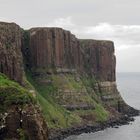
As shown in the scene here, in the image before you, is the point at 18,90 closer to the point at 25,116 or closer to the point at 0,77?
the point at 25,116

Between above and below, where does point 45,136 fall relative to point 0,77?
below

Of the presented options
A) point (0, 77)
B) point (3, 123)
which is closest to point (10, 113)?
point (3, 123)

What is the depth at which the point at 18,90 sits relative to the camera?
144 meters

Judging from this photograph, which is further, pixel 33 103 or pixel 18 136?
pixel 33 103

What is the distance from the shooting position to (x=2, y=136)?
130750 millimetres

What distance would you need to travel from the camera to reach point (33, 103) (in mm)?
139250

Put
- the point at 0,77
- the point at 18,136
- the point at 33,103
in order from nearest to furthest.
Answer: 1. the point at 18,136
2. the point at 33,103
3. the point at 0,77

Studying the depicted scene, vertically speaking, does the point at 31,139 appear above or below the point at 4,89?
below

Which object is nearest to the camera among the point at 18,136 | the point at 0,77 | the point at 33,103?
the point at 18,136

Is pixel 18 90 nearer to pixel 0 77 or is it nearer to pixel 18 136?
pixel 18 136

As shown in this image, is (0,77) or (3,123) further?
(0,77)

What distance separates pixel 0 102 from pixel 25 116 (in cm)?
889

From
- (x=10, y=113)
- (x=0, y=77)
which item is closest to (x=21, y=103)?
(x=10, y=113)

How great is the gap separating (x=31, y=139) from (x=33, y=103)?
33.5 ft
